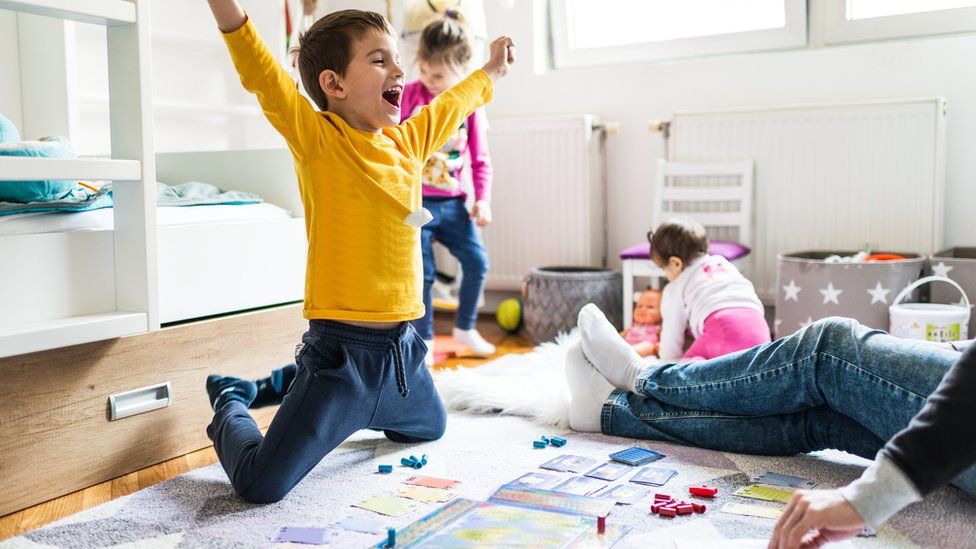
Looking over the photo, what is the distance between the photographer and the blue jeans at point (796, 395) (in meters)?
1.20

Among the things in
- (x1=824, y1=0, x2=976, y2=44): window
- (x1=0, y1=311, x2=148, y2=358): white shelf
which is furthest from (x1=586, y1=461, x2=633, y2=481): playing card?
(x1=824, y1=0, x2=976, y2=44): window

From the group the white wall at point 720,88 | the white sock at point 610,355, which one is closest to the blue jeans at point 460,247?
the white wall at point 720,88

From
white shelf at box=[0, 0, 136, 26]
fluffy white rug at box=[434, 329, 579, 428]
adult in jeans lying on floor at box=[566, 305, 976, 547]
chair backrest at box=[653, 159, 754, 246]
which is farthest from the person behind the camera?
chair backrest at box=[653, 159, 754, 246]

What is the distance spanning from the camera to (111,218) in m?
1.54

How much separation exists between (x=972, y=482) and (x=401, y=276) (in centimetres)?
86

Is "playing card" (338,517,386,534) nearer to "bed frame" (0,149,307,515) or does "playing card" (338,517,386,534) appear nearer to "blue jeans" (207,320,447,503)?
"blue jeans" (207,320,447,503)

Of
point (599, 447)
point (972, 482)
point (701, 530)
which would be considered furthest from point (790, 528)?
point (599, 447)

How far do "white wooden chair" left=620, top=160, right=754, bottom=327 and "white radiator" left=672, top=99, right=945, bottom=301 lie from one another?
0.04 m

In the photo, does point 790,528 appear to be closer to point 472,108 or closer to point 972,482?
point 972,482

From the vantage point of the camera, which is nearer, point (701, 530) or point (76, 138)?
point (701, 530)

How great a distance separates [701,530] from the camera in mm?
1185

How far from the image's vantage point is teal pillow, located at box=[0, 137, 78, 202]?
1.36 meters

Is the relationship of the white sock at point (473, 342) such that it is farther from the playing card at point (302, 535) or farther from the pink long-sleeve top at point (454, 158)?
the playing card at point (302, 535)

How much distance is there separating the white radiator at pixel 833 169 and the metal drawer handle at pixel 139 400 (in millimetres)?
1855
